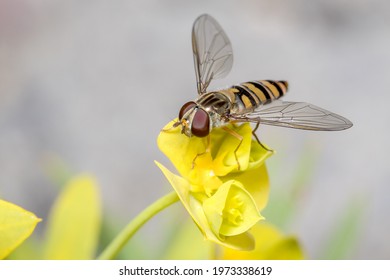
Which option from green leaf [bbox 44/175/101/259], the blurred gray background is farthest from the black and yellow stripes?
the blurred gray background

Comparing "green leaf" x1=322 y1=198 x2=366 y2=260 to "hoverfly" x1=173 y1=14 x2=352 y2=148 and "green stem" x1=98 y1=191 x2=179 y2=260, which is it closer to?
"hoverfly" x1=173 y1=14 x2=352 y2=148

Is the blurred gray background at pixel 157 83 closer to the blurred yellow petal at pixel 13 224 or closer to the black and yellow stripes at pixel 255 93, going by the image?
the black and yellow stripes at pixel 255 93

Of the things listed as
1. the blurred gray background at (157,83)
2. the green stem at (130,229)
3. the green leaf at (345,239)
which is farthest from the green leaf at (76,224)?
the blurred gray background at (157,83)
